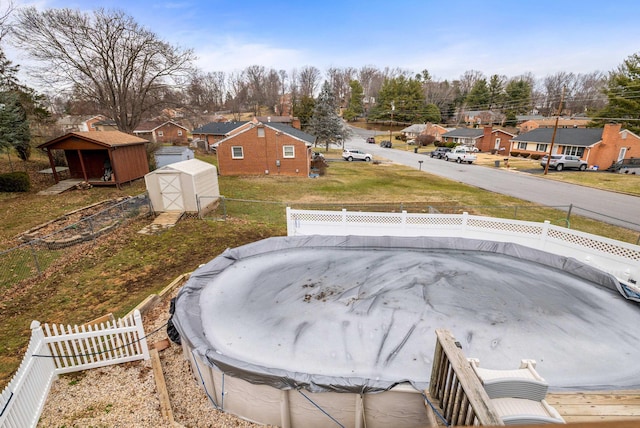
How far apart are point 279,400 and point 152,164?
26050 millimetres

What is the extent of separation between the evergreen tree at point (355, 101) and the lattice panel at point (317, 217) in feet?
275

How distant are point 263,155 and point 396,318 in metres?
23.2

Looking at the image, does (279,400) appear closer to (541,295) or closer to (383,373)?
(383,373)

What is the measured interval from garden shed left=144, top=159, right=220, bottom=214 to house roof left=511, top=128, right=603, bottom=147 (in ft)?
122

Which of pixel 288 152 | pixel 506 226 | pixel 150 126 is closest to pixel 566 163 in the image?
pixel 288 152

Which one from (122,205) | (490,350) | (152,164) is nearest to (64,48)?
(152,164)

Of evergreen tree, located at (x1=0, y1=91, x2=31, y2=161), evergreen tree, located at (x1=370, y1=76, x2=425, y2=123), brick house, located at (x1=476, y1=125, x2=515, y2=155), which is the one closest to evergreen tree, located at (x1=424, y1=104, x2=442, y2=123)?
evergreen tree, located at (x1=370, y1=76, x2=425, y2=123)

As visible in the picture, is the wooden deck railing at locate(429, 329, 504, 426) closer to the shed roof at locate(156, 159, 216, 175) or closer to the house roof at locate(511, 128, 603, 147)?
the shed roof at locate(156, 159, 216, 175)

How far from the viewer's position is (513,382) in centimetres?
296

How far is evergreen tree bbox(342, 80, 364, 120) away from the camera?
88.1 m

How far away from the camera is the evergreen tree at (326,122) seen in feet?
146

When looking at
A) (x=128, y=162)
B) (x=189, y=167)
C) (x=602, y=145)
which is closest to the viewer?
(x=189, y=167)

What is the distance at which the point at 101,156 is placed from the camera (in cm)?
2156

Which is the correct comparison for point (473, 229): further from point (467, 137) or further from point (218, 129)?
point (467, 137)
